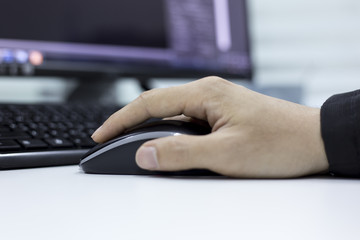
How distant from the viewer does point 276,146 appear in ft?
A: 1.38

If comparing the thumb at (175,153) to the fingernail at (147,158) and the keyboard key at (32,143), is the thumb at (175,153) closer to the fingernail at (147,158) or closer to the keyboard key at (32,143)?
the fingernail at (147,158)

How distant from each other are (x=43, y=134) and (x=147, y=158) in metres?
0.17

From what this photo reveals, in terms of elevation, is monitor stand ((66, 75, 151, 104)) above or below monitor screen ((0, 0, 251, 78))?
below

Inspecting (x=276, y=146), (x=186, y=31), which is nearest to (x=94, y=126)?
(x=276, y=146)

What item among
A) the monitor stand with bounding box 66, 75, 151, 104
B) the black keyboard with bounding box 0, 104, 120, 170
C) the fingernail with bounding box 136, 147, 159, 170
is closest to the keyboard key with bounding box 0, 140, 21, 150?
the black keyboard with bounding box 0, 104, 120, 170

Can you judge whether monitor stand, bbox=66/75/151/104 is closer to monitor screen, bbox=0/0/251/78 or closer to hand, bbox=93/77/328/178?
monitor screen, bbox=0/0/251/78

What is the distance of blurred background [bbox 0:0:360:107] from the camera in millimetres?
1282

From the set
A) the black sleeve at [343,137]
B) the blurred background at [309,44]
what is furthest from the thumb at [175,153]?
the blurred background at [309,44]

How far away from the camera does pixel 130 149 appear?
17.6 inches

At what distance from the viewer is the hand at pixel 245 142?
41cm

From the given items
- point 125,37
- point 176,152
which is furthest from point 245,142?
point 125,37

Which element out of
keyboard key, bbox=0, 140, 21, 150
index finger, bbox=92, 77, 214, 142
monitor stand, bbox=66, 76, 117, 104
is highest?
index finger, bbox=92, 77, 214, 142

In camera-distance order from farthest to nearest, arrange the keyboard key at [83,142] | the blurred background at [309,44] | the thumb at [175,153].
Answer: the blurred background at [309,44]
the keyboard key at [83,142]
the thumb at [175,153]

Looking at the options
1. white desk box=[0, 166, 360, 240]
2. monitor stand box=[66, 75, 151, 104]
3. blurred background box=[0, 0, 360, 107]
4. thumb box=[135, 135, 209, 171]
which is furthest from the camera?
blurred background box=[0, 0, 360, 107]
